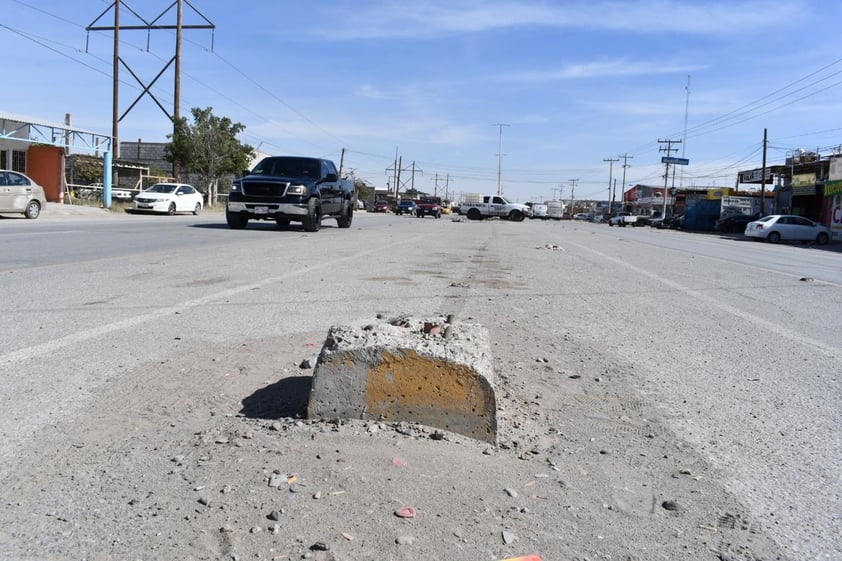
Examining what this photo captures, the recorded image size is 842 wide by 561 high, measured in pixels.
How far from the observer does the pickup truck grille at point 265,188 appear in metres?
20.8

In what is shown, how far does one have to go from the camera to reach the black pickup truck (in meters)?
20.9

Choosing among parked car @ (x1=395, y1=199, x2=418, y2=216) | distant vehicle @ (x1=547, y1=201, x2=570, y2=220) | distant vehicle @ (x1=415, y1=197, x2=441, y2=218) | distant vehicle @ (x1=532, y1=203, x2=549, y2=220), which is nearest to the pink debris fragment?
distant vehicle @ (x1=415, y1=197, x2=441, y2=218)

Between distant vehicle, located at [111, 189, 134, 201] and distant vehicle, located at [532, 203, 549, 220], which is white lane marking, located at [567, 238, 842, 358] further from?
distant vehicle, located at [532, 203, 549, 220]

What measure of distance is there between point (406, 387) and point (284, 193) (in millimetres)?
17682

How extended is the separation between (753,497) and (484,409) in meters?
1.32

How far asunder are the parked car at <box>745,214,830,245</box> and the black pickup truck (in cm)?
2840

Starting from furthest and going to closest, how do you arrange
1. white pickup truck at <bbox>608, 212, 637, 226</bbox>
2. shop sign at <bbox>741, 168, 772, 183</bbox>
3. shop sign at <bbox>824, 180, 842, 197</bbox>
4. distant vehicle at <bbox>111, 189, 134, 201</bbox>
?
white pickup truck at <bbox>608, 212, 637, 226</bbox>, shop sign at <bbox>741, 168, 772, 183</bbox>, shop sign at <bbox>824, 180, 842, 197</bbox>, distant vehicle at <bbox>111, 189, 134, 201</bbox>

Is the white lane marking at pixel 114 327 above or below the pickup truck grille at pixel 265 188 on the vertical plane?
below

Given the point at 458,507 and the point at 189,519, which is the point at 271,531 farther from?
the point at 458,507

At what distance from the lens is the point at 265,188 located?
21.0 m

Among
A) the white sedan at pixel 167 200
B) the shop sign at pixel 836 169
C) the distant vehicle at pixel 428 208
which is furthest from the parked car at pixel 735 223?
the white sedan at pixel 167 200

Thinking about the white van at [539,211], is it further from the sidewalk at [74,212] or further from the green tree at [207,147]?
the sidewalk at [74,212]

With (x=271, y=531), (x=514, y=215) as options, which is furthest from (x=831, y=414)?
(x=514, y=215)

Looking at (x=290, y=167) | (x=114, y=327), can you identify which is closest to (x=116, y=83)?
(x=290, y=167)
